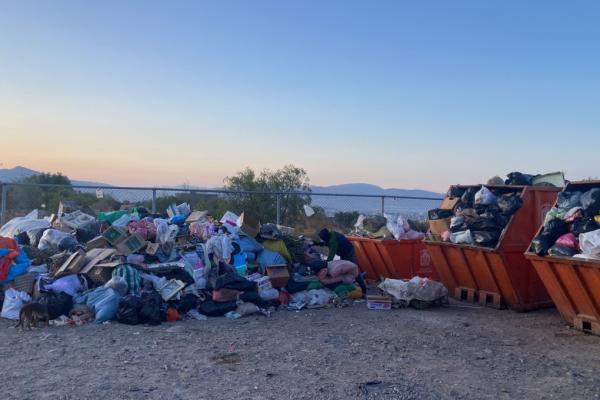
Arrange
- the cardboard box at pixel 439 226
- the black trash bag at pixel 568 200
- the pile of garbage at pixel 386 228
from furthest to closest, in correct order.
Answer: the pile of garbage at pixel 386 228, the cardboard box at pixel 439 226, the black trash bag at pixel 568 200

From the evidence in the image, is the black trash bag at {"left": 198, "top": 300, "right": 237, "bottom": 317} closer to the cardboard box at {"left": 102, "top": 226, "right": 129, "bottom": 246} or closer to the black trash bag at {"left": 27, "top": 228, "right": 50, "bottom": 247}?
the cardboard box at {"left": 102, "top": 226, "right": 129, "bottom": 246}

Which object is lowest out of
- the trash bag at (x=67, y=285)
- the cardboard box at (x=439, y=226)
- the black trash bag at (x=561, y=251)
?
the trash bag at (x=67, y=285)

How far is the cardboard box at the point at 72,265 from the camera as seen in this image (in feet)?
26.5

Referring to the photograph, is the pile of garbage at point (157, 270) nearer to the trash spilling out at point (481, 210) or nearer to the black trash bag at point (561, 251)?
the trash spilling out at point (481, 210)

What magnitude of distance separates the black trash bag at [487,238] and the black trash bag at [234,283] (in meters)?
3.23

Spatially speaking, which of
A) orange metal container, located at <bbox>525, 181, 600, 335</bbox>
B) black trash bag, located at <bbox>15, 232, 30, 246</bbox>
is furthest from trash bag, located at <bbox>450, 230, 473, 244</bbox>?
black trash bag, located at <bbox>15, 232, 30, 246</bbox>

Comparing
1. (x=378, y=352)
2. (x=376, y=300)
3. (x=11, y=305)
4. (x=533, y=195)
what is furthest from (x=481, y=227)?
(x=11, y=305)

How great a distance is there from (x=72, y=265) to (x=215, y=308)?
2.13 meters

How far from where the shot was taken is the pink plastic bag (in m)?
6.61

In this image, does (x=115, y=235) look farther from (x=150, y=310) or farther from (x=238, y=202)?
(x=238, y=202)

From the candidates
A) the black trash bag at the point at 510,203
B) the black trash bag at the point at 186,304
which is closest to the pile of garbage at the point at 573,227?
the black trash bag at the point at 510,203

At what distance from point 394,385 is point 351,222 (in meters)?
12.0

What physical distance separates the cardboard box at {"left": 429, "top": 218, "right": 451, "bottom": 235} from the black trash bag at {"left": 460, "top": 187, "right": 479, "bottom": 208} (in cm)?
40

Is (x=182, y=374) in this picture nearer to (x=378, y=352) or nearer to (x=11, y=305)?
(x=378, y=352)
